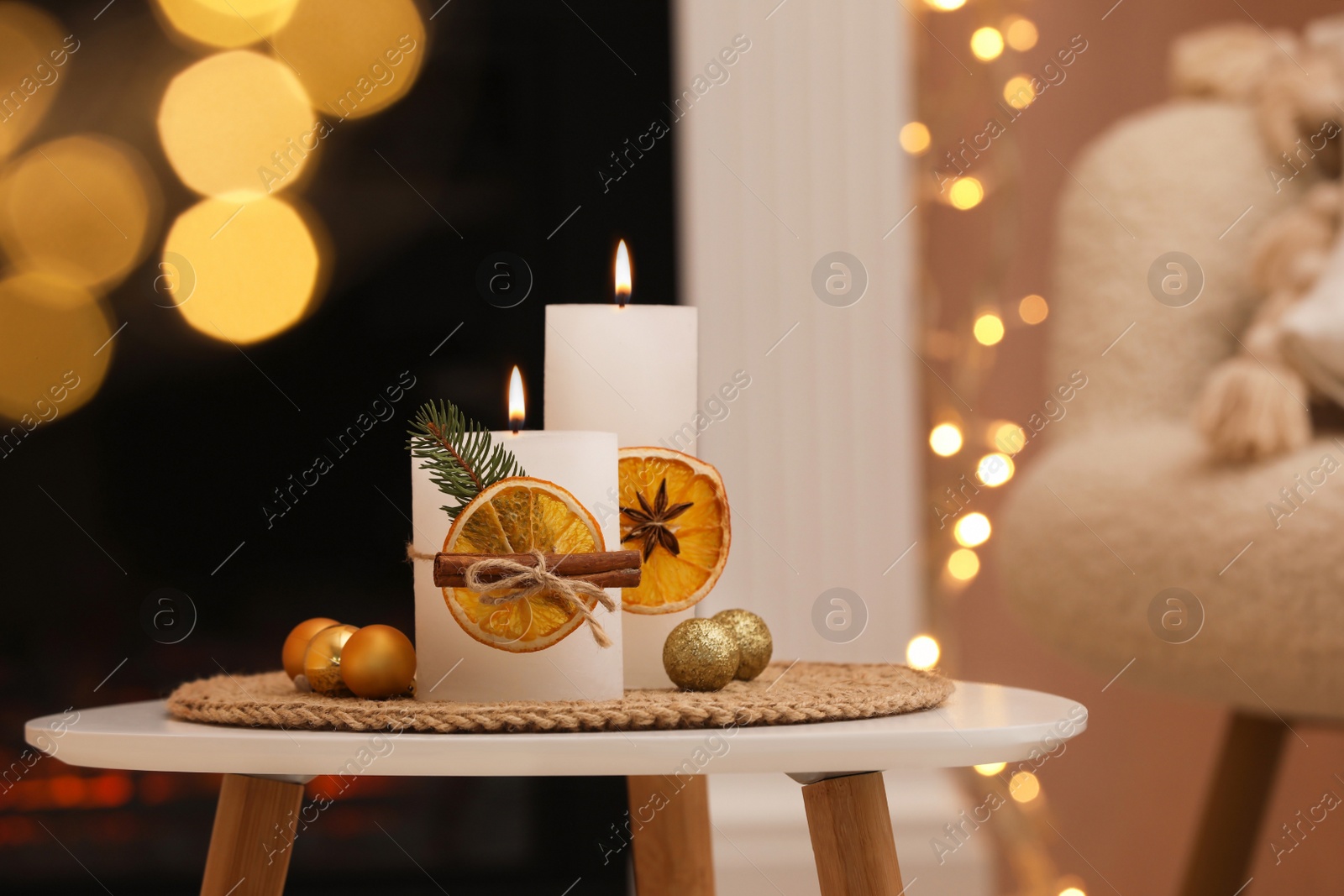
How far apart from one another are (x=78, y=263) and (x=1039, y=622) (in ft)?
4.22

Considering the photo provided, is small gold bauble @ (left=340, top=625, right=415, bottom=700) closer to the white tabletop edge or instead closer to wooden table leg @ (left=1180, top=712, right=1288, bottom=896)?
the white tabletop edge

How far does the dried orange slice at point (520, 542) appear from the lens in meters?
0.48

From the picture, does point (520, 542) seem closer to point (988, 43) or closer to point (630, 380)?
point (630, 380)

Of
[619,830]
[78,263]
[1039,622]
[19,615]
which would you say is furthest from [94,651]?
[1039,622]

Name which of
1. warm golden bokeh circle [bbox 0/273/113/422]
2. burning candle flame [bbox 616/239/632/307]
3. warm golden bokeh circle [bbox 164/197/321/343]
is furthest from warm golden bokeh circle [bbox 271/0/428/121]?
burning candle flame [bbox 616/239/632/307]

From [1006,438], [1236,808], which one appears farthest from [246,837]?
[1006,438]

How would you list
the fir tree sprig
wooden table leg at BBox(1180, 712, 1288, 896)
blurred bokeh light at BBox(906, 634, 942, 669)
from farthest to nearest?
blurred bokeh light at BBox(906, 634, 942, 669)
wooden table leg at BBox(1180, 712, 1288, 896)
the fir tree sprig

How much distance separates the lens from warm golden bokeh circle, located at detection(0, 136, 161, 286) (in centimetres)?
154

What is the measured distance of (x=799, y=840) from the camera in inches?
54.9

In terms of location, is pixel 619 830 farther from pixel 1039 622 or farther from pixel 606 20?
pixel 606 20

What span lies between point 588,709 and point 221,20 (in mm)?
1441

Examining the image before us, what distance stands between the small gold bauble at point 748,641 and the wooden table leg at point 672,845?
20 centimetres

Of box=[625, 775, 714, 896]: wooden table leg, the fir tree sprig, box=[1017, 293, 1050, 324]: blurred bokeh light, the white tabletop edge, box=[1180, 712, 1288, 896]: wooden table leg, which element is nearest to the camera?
the white tabletop edge

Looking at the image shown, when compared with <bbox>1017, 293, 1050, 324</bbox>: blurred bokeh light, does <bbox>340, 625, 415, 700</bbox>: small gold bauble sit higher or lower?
lower
